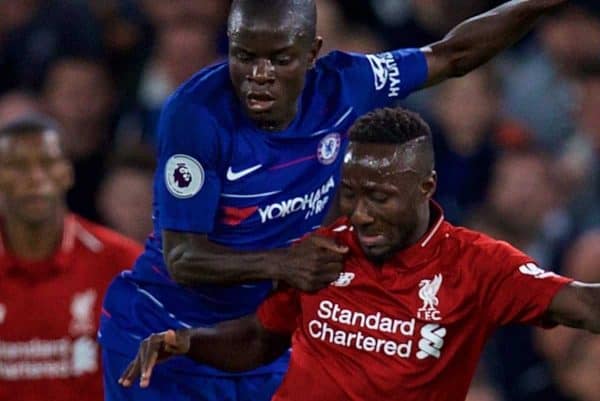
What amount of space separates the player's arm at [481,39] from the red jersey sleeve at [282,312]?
86 centimetres

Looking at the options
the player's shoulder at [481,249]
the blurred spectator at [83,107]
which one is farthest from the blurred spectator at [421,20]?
the player's shoulder at [481,249]

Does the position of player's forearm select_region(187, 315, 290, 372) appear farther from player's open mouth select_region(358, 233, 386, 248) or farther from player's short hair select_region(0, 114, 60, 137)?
player's short hair select_region(0, 114, 60, 137)

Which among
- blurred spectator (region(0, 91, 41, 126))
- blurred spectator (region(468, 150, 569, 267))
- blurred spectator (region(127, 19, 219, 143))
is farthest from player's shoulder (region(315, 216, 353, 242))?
blurred spectator (region(0, 91, 41, 126))

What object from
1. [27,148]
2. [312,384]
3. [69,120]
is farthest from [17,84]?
[312,384]

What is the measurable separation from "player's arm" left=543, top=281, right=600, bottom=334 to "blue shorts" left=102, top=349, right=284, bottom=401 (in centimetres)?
101

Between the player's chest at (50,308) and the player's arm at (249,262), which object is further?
the player's chest at (50,308)

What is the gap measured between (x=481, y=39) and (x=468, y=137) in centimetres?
267

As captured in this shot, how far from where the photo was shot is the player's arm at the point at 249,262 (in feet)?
14.4

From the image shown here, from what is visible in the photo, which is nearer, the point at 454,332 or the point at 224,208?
the point at 454,332

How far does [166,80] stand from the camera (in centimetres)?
821

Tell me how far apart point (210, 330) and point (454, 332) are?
26.3 inches

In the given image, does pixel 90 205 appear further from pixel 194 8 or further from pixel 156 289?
pixel 156 289

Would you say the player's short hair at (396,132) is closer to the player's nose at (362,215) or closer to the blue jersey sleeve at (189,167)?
the player's nose at (362,215)

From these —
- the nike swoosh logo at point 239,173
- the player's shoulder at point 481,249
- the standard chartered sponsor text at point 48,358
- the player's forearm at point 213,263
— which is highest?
the nike swoosh logo at point 239,173
